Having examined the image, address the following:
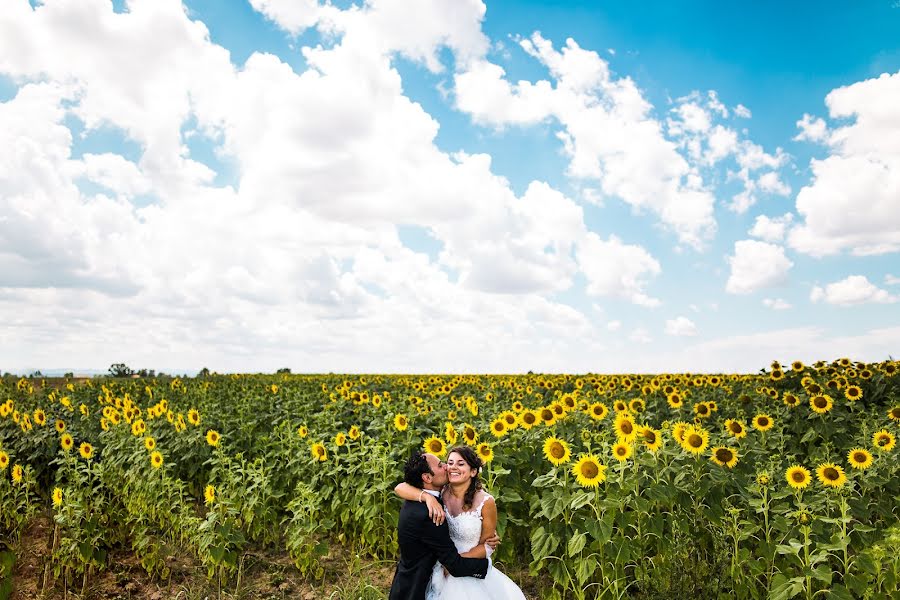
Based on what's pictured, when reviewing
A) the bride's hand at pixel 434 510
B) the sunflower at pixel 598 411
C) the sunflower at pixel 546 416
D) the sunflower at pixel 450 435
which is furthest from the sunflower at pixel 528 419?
the bride's hand at pixel 434 510

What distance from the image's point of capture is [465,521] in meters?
4.74

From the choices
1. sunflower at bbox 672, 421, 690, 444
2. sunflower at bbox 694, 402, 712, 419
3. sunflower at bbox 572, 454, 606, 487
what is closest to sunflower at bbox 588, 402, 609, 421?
sunflower at bbox 672, 421, 690, 444

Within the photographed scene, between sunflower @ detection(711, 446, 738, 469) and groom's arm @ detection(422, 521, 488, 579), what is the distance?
9.41ft

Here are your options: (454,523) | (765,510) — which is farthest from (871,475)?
(454,523)

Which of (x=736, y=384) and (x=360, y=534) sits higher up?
(x=736, y=384)

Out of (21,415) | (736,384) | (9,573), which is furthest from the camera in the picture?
(736,384)

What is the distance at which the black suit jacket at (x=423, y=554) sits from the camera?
4.54 m

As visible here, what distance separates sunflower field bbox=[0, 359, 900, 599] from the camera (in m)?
5.32

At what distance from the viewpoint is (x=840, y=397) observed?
11273 millimetres

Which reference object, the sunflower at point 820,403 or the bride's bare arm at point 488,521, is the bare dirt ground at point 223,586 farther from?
the sunflower at point 820,403

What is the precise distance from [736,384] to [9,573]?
13.8m

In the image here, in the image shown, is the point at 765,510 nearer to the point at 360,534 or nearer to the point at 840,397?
the point at 360,534

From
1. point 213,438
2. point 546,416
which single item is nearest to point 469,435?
point 546,416

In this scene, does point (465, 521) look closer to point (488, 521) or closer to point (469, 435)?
point (488, 521)
